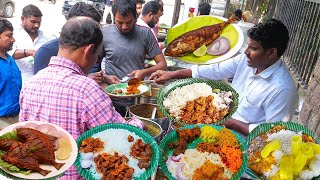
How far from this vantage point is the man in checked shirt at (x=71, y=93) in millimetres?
1907

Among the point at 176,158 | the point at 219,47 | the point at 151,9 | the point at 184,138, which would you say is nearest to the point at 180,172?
the point at 176,158

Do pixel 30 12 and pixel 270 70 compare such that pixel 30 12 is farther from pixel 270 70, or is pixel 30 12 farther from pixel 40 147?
pixel 270 70

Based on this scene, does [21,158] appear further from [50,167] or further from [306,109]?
[306,109]

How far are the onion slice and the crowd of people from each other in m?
0.31

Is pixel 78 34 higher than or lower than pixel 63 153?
higher

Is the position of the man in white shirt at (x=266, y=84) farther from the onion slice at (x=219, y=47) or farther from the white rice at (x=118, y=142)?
the white rice at (x=118, y=142)

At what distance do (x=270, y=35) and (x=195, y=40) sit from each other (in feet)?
2.85

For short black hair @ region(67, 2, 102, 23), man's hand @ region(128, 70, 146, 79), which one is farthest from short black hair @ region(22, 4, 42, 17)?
man's hand @ region(128, 70, 146, 79)

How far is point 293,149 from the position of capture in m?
1.71

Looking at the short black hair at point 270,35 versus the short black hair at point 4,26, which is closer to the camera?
the short black hair at point 270,35

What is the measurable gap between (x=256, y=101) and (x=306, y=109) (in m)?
1.26

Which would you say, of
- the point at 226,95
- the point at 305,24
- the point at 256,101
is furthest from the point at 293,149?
the point at 305,24

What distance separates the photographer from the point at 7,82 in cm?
374

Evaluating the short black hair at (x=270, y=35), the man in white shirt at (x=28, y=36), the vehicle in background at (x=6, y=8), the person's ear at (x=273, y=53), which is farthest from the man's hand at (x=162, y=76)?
the vehicle in background at (x=6, y=8)
